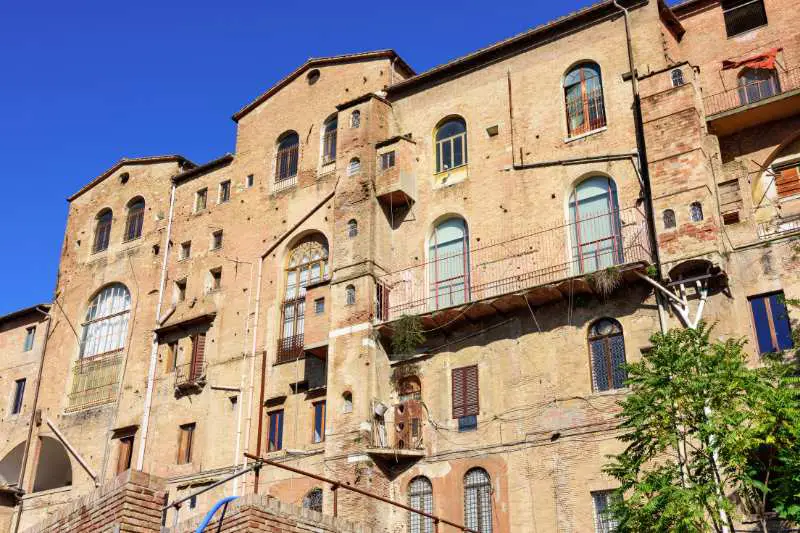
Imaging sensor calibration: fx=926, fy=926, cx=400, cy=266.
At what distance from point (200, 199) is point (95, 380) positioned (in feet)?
23.6

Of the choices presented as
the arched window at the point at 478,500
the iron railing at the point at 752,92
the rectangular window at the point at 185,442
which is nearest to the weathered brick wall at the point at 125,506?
the arched window at the point at 478,500

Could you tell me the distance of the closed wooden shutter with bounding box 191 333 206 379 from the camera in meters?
28.9

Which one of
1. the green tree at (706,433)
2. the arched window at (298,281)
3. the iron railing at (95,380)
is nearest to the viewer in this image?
the green tree at (706,433)

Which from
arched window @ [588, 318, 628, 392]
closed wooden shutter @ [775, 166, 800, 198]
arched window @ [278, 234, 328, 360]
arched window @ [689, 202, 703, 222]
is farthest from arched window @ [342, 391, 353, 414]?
closed wooden shutter @ [775, 166, 800, 198]

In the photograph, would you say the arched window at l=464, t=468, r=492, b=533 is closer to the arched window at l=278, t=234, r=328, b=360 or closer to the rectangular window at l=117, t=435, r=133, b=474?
the arched window at l=278, t=234, r=328, b=360

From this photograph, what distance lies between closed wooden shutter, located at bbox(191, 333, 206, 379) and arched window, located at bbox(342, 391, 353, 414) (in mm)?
6449

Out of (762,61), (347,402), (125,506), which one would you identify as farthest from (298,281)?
(125,506)

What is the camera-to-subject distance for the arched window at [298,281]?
2745cm

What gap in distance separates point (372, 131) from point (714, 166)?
10.1 metres

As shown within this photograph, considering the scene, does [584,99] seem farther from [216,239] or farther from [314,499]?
[216,239]

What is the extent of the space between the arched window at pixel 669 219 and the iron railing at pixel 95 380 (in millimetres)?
18904

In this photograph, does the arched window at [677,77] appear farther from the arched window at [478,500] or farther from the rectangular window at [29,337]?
the rectangular window at [29,337]

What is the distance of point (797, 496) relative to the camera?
570 inches

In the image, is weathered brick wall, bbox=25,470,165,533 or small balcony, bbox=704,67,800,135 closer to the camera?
weathered brick wall, bbox=25,470,165,533
